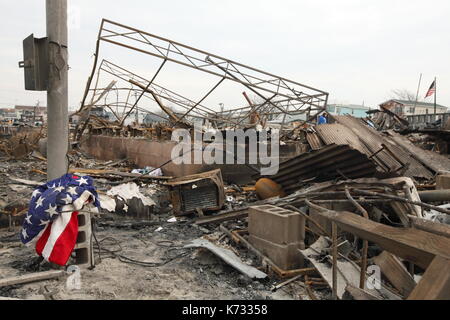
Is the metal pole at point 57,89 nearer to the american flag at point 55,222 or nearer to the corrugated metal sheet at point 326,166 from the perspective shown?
the american flag at point 55,222

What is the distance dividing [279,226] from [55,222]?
2857mm

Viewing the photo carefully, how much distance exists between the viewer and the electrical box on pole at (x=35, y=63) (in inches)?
178

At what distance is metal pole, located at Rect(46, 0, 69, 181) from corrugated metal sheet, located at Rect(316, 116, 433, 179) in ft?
24.1

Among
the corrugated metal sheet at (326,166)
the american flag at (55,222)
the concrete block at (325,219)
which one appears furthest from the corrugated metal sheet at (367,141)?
the american flag at (55,222)

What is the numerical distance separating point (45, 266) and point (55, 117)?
79.2 inches

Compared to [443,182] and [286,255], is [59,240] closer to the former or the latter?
[286,255]

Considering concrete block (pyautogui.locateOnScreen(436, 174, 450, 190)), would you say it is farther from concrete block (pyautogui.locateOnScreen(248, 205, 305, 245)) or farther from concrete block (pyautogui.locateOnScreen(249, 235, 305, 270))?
concrete block (pyautogui.locateOnScreen(249, 235, 305, 270))

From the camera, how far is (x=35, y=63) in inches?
180

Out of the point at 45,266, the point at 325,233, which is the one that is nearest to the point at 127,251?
the point at 45,266

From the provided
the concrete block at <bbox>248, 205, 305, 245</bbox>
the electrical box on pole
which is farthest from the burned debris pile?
the electrical box on pole

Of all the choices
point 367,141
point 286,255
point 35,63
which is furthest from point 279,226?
Answer: point 367,141

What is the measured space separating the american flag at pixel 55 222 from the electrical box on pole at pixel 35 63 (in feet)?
4.91

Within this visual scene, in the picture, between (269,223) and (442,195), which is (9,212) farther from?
(442,195)
